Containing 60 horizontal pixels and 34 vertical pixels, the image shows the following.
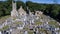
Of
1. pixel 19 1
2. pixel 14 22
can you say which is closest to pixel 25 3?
→ pixel 19 1

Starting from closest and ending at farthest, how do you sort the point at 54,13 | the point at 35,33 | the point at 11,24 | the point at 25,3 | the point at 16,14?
1. the point at 35,33
2. the point at 11,24
3. the point at 16,14
4. the point at 54,13
5. the point at 25,3

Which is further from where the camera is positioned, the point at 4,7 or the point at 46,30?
the point at 4,7

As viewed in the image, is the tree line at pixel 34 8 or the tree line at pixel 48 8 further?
the tree line at pixel 48 8

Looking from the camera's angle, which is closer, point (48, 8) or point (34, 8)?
point (34, 8)

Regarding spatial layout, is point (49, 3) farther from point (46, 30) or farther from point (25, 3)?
point (46, 30)

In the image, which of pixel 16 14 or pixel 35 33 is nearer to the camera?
pixel 35 33

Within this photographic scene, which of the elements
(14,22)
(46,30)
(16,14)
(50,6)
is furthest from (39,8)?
(46,30)

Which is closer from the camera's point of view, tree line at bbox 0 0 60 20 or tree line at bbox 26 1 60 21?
tree line at bbox 0 0 60 20

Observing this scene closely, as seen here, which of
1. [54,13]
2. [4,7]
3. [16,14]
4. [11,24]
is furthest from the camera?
[4,7]

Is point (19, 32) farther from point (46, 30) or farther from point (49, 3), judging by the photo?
point (49, 3)
